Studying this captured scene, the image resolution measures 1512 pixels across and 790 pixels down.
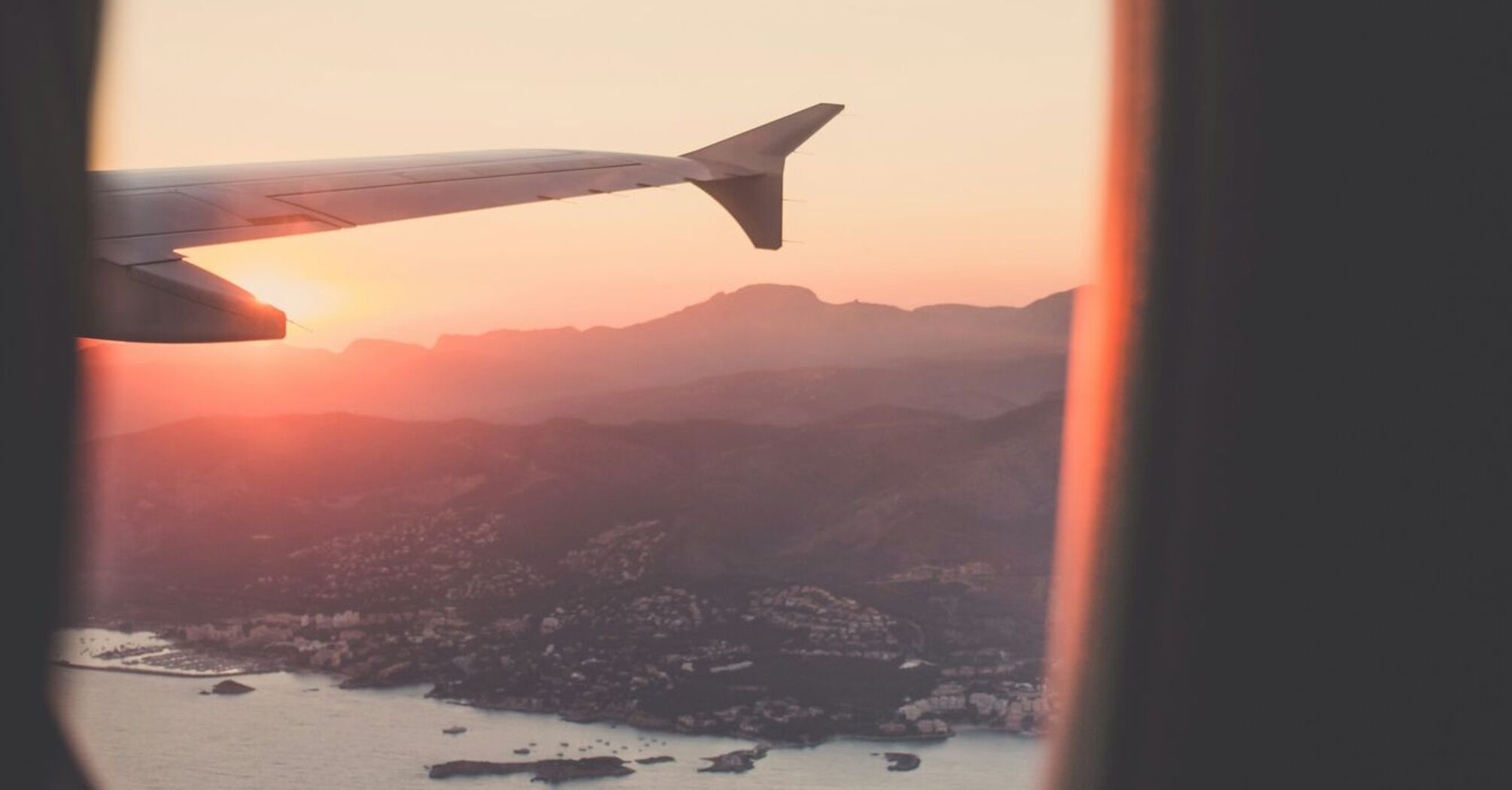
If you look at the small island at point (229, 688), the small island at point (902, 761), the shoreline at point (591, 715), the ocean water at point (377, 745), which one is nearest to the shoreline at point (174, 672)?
the shoreline at point (591, 715)

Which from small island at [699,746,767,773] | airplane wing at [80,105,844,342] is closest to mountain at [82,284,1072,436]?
small island at [699,746,767,773]

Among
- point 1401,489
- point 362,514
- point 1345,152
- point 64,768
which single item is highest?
point 1345,152

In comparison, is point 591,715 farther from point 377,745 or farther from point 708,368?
point 708,368

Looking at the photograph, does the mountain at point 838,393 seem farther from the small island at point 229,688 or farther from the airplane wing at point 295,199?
the airplane wing at point 295,199

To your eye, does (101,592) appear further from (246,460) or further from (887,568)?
(887,568)

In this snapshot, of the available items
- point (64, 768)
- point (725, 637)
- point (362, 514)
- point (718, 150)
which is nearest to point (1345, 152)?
point (718, 150)
